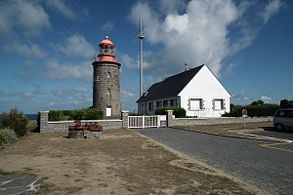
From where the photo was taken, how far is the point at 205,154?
9.17m

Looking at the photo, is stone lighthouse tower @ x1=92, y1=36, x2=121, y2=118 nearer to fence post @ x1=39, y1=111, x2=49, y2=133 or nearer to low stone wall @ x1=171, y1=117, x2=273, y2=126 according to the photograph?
low stone wall @ x1=171, y1=117, x2=273, y2=126

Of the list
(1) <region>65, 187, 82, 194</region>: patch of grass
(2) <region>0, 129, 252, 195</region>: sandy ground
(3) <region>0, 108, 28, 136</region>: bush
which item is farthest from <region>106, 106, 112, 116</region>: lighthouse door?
(1) <region>65, 187, 82, 194</region>: patch of grass

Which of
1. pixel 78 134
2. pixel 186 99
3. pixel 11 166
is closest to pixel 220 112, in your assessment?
pixel 186 99

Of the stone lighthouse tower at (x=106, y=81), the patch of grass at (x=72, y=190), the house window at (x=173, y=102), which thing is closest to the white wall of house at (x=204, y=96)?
the house window at (x=173, y=102)

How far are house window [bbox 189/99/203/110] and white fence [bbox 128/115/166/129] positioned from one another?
7601 mm

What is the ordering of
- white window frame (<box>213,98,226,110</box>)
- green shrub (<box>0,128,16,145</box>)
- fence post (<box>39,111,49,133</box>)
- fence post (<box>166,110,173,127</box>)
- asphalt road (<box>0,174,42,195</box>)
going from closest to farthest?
asphalt road (<box>0,174,42,195</box>)
green shrub (<box>0,128,16,145</box>)
fence post (<box>39,111,49,133</box>)
fence post (<box>166,110,173,127</box>)
white window frame (<box>213,98,226,110</box>)

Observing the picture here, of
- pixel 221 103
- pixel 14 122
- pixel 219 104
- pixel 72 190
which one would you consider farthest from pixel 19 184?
pixel 221 103

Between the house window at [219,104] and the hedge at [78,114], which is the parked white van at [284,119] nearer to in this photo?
the house window at [219,104]

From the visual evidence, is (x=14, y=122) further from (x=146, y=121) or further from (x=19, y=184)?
(x=19, y=184)

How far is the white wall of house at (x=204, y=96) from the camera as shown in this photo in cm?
2917

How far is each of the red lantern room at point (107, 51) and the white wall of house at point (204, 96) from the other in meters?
10.4

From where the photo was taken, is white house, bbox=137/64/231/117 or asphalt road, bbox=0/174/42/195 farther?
white house, bbox=137/64/231/117

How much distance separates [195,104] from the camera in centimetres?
2961

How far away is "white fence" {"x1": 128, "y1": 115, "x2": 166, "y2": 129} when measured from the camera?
2186cm
